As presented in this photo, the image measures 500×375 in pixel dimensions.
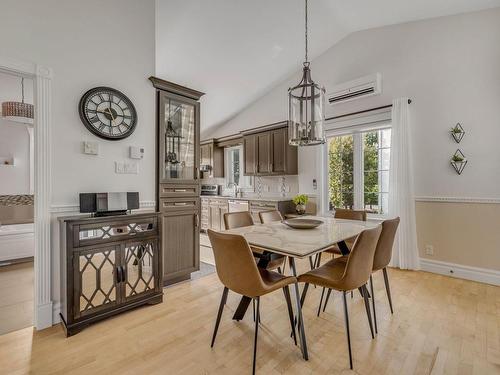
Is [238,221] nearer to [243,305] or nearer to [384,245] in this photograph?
[243,305]

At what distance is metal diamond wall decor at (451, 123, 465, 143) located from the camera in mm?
3121

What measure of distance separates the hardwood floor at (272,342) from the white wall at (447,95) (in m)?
1.18

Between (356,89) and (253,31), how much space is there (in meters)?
1.76

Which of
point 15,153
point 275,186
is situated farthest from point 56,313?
point 275,186

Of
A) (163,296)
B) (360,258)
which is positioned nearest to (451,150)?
(360,258)

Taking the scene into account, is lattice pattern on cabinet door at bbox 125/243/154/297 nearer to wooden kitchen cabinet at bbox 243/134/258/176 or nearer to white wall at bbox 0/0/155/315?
white wall at bbox 0/0/155/315

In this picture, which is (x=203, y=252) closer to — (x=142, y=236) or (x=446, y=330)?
(x=142, y=236)

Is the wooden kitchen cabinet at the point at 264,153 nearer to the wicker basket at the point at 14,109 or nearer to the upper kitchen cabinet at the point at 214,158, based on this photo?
the upper kitchen cabinet at the point at 214,158

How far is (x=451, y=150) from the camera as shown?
10.5 feet

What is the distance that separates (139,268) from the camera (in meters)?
2.37

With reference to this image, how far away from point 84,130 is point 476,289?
436 centimetres

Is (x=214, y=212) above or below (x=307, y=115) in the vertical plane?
below

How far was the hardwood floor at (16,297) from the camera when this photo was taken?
7.14 feet

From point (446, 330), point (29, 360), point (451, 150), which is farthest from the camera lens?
point (451, 150)
